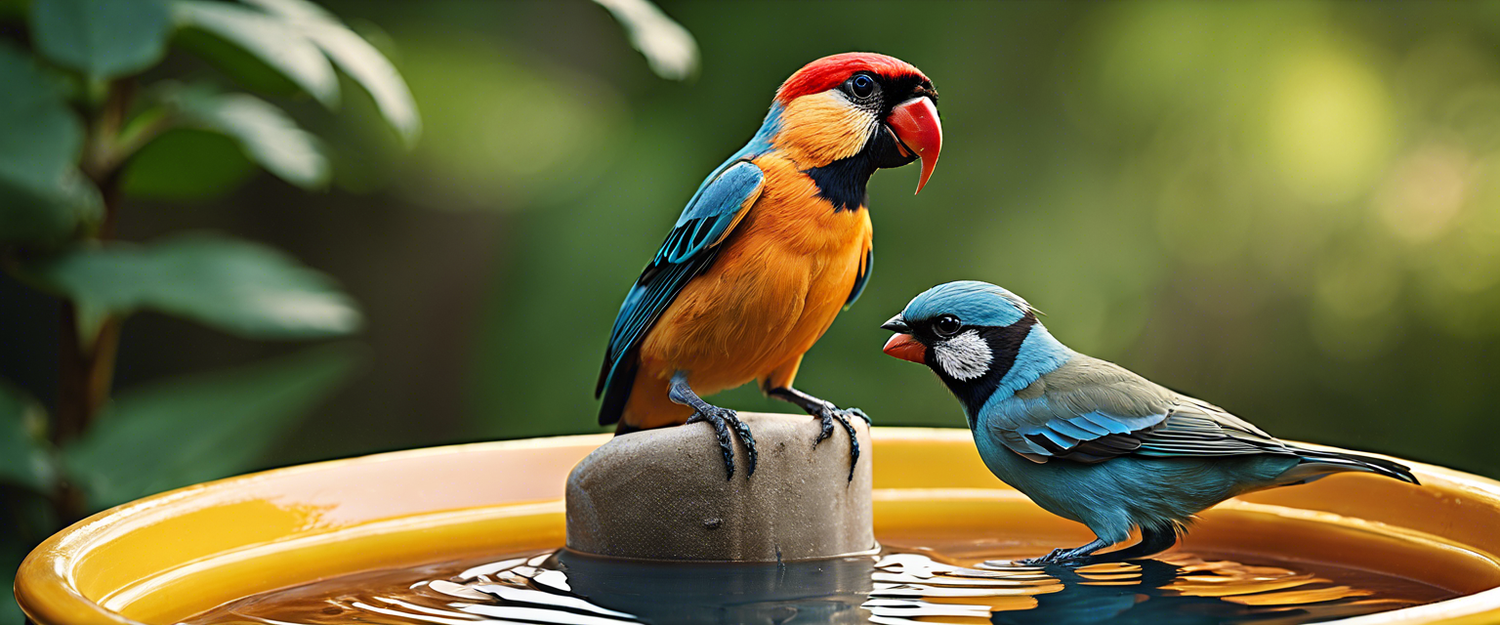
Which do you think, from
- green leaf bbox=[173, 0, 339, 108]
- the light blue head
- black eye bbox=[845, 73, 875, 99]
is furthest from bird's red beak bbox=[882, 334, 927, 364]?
green leaf bbox=[173, 0, 339, 108]

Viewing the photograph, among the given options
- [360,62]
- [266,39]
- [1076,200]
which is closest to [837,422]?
[360,62]

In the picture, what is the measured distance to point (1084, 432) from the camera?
1523 millimetres

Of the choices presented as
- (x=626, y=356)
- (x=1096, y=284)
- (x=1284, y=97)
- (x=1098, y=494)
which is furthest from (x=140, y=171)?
(x=1284, y=97)

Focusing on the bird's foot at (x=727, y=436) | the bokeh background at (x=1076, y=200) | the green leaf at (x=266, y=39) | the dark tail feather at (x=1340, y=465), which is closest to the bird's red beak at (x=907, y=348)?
the bird's foot at (x=727, y=436)

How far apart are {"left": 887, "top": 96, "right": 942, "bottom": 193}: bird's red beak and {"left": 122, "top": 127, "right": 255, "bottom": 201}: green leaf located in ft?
4.41

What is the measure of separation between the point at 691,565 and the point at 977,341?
49cm

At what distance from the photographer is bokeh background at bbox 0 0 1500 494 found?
3912 mm

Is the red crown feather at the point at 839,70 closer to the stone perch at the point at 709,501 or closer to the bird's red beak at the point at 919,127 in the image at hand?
the bird's red beak at the point at 919,127

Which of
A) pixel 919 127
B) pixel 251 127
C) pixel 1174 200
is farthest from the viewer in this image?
pixel 1174 200

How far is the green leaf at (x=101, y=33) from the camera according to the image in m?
1.88

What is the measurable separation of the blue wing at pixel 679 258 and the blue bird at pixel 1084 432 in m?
0.29

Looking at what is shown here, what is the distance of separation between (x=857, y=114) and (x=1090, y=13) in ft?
8.62

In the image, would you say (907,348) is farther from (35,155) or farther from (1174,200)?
(1174,200)

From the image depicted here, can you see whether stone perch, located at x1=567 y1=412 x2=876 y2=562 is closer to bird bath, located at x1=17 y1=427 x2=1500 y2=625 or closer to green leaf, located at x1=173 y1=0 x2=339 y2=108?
bird bath, located at x1=17 y1=427 x2=1500 y2=625
